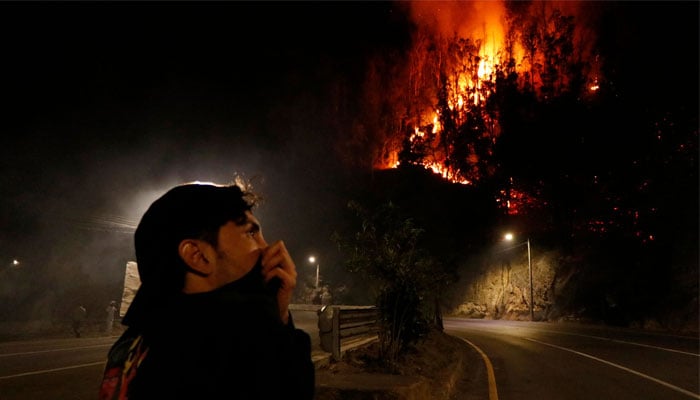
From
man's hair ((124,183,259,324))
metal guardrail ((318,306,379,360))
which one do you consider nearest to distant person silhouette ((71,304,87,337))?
metal guardrail ((318,306,379,360))

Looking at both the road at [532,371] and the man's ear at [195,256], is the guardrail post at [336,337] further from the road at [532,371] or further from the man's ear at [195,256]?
the man's ear at [195,256]

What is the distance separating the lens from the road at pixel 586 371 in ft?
27.1

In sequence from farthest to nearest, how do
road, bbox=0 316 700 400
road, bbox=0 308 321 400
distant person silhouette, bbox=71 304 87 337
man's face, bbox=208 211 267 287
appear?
1. distant person silhouette, bbox=71 304 87 337
2. road, bbox=0 316 700 400
3. road, bbox=0 308 321 400
4. man's face, bbox=208 211 267 287

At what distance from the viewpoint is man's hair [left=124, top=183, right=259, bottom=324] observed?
1146 mm

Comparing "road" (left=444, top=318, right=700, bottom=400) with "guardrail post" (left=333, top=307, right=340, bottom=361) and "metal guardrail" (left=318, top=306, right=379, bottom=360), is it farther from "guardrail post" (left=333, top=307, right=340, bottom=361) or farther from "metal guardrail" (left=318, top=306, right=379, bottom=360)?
"metal guardrail" (left=318, top=306, right=379, bottom=360)

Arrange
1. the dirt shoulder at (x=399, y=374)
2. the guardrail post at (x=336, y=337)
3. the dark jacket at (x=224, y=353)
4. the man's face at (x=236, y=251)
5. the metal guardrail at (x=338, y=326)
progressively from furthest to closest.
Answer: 1. the metal guardrail at (x=338, y=326)
2. the guardrail post at (x=336, y=337)
3. the dirt shoulder at (x=399, y=374)
4. the man's face at (x=236, y=251)
5. the dark jacket at (x=224, y=353)

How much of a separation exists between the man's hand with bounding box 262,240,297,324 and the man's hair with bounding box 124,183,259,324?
0.13 metres

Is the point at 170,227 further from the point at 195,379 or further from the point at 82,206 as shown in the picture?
the point at 82,206

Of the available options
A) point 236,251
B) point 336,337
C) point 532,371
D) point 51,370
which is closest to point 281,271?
point 236,251

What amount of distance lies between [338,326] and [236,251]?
27.9 ft

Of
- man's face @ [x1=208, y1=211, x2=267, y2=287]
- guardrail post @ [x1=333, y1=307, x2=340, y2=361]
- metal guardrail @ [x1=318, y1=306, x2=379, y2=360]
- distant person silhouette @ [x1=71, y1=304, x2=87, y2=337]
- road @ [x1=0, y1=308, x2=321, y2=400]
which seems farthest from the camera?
distant person silhouette @ [x1=71, y1=304, x2=87, y2=337]

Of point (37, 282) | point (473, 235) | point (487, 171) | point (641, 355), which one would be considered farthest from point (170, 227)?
point (487, 171)

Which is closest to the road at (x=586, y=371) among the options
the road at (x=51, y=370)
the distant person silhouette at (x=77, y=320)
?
the road at (x=51, y=370)

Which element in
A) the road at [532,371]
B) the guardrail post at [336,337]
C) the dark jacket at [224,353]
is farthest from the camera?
the guardrail post at [336,337]
